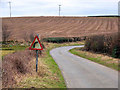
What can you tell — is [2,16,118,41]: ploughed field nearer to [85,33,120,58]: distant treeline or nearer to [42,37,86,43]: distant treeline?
[42,37,86,43]: distant treeline

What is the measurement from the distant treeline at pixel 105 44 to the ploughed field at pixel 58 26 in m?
29.7

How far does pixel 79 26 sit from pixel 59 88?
70.8m

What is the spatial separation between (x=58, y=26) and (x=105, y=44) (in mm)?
52779

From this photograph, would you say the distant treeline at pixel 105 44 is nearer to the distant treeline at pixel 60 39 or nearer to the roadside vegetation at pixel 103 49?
the roadside vegetation at pixel 103 49

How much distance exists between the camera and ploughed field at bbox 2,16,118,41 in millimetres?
69662

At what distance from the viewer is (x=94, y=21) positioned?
88.5m

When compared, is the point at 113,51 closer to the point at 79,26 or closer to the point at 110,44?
the point at 110,44

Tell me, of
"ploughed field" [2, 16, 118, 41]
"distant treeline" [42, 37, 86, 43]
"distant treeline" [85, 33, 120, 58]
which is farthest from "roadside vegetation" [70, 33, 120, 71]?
"ploughed field" [2, 16, 118, 41]

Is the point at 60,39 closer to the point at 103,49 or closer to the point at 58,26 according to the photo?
the point at 58,26

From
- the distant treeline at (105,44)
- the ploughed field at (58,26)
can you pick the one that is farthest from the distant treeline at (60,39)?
the distant treeline at (105,44)

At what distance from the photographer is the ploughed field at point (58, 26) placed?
69.7 m

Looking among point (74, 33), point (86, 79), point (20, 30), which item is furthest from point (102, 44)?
point (20, 30)

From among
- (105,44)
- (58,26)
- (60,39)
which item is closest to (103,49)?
(105,44)

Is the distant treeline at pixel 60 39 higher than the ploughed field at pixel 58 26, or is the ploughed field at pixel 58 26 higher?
the ploughed field at pixel 58 26
